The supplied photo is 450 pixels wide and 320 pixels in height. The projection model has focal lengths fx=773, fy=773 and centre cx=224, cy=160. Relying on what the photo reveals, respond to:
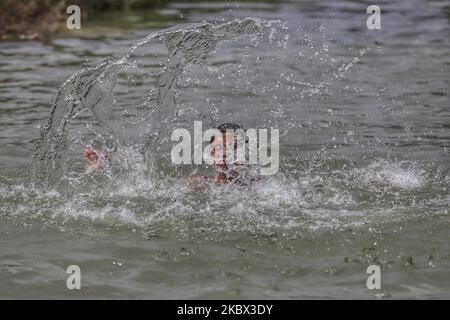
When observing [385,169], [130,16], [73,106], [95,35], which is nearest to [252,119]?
[385,169]

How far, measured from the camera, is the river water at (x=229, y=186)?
20.7 ft

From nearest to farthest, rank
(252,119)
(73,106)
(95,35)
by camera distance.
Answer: (73,106) < (252,119) < (95,35)

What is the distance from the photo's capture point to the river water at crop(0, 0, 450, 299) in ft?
20.7

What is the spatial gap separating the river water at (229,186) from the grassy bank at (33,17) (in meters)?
3.64

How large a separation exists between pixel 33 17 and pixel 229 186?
12.2 meters

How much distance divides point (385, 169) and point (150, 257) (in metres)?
3.49

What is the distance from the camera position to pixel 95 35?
1722cm

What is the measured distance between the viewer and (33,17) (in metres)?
18.6
